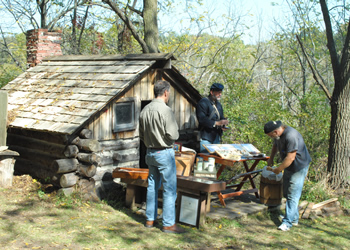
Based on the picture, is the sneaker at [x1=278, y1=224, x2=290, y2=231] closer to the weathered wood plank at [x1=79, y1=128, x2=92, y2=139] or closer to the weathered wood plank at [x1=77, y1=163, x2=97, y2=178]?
the weathered wood plank at [x1=77, y1=163, x2=97, y2=178]

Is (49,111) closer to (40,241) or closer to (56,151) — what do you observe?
(56,151)

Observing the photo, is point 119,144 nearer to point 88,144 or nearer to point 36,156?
point 88,144

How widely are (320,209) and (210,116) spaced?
288cm

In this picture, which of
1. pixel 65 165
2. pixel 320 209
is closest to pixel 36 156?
pixel 65 165

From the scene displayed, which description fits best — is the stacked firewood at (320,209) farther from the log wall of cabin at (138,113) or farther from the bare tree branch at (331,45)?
the log wall of cabin at (138,113)

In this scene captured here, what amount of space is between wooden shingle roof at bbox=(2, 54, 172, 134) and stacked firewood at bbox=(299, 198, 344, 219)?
164 inches

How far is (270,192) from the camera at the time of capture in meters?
7.11

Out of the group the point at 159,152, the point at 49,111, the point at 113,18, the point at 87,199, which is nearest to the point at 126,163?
the point at 87,199

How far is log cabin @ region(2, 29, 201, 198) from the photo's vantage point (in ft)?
23.2

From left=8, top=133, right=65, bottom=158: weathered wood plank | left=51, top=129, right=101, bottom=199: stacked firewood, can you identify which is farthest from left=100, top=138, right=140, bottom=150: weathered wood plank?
left=8, top=133, right=65, bottom=158: weathered wood plank

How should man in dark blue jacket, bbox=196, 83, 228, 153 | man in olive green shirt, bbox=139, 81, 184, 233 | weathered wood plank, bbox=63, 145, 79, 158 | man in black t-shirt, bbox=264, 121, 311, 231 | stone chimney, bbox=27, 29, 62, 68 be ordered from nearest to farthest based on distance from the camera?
man in olive green shirt, bbox=139, 81, 184, 233 → man in black t-shirt, bbox=264, 121, 311, 231 → weathered wood plank, bbox=63, 145, 79, 158 → man in dark blue jacket, bbox=196, 83, 228, 153 → stone chimney, bbox=27, 29, 62, 68

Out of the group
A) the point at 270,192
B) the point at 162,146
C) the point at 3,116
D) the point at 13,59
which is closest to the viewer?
the point at 162,146

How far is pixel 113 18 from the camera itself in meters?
19.7

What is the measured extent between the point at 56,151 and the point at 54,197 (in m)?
0.98
